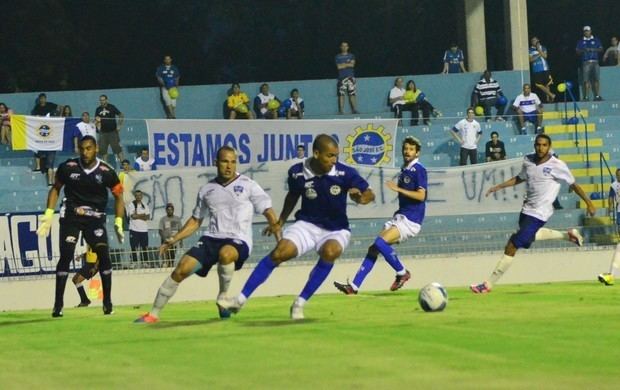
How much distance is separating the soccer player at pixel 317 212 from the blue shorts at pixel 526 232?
18.2 feet

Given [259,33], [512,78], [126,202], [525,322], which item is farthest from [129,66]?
[525,322]

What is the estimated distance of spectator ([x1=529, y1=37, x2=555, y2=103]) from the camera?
3841 cm

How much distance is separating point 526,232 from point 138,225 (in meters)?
10.6

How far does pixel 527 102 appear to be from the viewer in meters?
36.6

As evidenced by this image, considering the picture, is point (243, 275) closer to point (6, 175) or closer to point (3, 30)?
point (6, 175)

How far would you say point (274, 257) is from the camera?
1509 centimetres

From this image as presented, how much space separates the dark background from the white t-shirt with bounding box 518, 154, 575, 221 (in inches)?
989

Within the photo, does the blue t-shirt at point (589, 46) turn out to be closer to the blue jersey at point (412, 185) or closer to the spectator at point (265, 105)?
the spectator at point (265, 105)

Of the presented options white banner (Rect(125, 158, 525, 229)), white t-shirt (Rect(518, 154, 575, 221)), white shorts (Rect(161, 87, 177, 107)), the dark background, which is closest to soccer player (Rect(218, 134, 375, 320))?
white t-shirt (Rect(518, 154, 575, 221))

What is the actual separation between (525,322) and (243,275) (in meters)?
14.1

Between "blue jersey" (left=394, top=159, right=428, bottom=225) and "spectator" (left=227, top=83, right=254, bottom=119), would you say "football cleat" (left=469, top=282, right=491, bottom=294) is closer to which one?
"blue jersey" (left=394, top=159, right=428, bottom=225)

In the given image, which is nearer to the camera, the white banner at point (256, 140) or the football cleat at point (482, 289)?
the football cleat at point (482, 289)

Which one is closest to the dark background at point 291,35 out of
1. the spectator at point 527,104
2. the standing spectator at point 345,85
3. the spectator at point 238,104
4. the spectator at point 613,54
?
the spectator at point 613,54

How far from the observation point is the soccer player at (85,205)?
1805 cm
